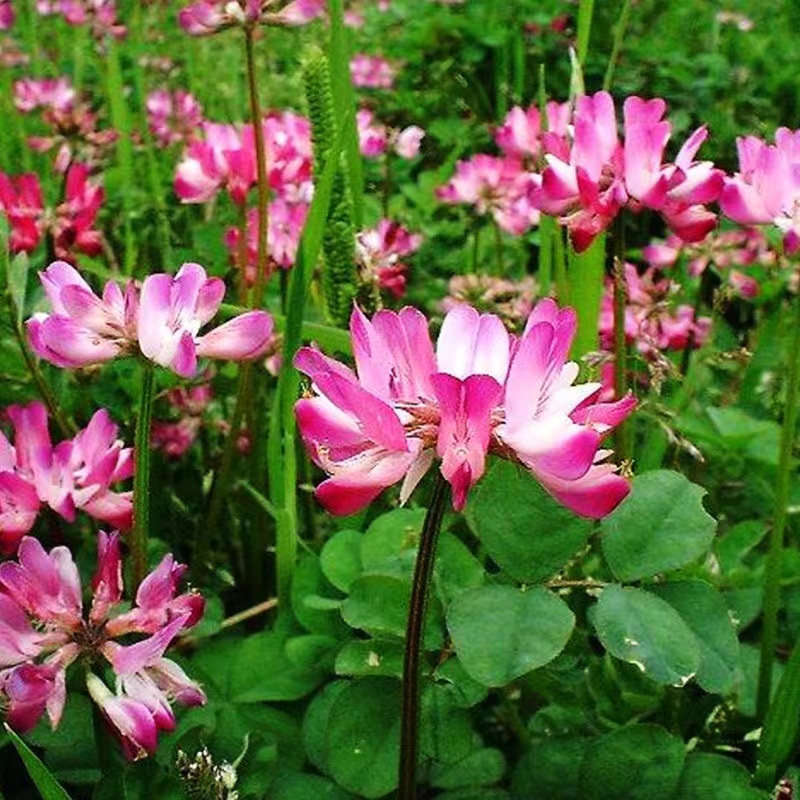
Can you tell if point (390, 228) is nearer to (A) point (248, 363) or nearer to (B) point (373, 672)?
(A) point (248, 363)

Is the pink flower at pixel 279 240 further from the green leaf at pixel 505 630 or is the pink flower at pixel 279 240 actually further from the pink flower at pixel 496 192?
the green leaf at pixel 505 630

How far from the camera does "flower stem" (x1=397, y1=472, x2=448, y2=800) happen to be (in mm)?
710

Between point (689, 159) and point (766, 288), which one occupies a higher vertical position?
point (689, 159)

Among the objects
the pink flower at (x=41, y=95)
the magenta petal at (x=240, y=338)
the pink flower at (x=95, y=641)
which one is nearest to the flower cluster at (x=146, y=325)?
the magenta petal at (x=240, y=338)

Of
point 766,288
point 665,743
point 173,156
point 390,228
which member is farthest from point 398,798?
point 173,156

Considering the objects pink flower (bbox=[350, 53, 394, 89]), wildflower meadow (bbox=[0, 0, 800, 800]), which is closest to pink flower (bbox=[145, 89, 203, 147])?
pink flower (bbox=[350, 53, 394, 89])

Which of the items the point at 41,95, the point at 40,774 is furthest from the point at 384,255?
the point at 41,95

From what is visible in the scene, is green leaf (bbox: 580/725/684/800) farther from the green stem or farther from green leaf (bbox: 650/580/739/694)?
the green stem

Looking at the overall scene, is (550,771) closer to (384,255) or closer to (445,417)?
(445,417)

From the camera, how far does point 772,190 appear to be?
3.29 feet

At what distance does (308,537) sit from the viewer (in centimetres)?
141

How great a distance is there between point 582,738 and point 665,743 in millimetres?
87

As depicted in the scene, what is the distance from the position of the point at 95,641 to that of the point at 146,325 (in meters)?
0.20

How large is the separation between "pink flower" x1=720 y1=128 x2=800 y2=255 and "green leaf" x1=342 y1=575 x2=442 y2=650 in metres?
0.38
